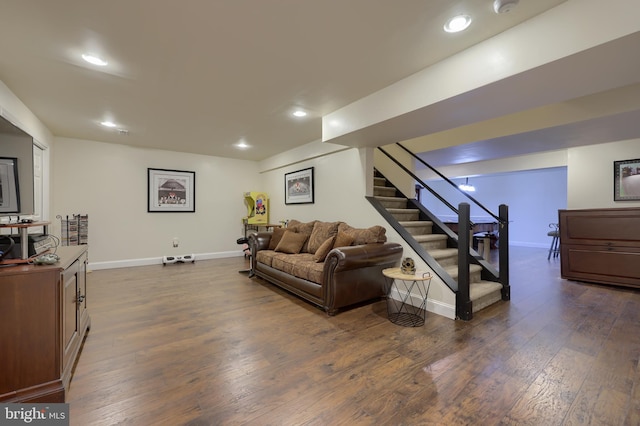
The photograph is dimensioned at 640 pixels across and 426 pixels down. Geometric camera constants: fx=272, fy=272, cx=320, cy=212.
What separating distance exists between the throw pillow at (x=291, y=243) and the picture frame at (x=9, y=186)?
3030 mm

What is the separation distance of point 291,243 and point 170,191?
130 inches

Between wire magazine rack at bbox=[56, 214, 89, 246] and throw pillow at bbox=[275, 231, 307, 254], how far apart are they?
11.6 ft

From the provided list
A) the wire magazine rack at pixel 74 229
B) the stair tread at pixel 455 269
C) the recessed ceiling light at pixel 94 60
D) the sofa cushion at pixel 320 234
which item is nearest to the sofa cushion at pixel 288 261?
the sofa cushion at pixel 320 234

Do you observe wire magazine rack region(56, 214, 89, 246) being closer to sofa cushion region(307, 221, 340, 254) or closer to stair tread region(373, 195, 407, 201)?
sofa cushion region(307, 221, 340, 254)

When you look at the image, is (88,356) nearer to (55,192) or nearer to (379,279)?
(379,279)

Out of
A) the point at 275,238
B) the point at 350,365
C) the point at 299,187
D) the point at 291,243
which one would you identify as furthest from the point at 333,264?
the point at 299,187

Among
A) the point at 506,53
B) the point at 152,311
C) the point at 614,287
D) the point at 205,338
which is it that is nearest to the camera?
the point at 506,53

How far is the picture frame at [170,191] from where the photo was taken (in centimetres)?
571

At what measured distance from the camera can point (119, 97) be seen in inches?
123

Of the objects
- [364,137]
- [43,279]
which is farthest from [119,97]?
[364,137]

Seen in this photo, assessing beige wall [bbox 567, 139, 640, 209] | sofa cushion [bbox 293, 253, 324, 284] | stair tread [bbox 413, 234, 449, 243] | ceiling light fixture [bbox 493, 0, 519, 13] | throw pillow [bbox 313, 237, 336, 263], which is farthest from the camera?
beige wall [bbox 567, 139, 640, 209]

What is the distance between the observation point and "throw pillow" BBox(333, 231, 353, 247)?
3.44m

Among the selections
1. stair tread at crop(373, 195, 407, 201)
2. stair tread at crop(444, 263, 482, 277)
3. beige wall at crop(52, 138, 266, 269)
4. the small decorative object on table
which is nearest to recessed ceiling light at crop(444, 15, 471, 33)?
the small decorative object on table

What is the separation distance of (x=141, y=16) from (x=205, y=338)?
8.27 ft
